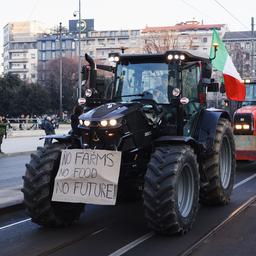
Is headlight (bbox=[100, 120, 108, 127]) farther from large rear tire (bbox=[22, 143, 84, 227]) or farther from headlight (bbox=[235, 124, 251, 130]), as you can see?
headlight (bbox=[235, 124, 251, 130])

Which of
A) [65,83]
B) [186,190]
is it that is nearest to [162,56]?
[186,190]

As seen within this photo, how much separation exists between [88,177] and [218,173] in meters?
2.76

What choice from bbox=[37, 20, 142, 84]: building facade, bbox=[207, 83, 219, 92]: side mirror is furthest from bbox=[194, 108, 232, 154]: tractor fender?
bbox=[37, 20, 142, 84]: building facade

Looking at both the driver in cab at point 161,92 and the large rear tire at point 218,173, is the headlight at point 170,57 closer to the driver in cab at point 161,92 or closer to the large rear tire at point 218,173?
the driver in cab at point 161,92

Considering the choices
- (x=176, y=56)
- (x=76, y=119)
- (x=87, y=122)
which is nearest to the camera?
(x=87, y=122)

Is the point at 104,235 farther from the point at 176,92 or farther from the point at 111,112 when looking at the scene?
the point at 176,92

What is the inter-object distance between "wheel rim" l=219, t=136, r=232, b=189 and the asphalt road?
23.7 inches

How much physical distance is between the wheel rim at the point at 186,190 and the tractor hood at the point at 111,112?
112cm

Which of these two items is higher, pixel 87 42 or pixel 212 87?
pixel 87 42

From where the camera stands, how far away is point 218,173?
8914mm

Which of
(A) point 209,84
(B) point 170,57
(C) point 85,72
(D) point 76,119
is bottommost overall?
(D) point 76,119

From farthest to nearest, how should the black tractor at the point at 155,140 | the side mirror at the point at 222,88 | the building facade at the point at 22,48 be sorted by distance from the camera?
the building facade at the point at 22,48
the side mirror at the point at 222,88
the black tractor at the point at 155,140

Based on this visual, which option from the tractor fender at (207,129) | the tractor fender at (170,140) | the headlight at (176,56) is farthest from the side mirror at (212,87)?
the tractor fender at (170,140)

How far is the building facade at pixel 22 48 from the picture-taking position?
171000mm
